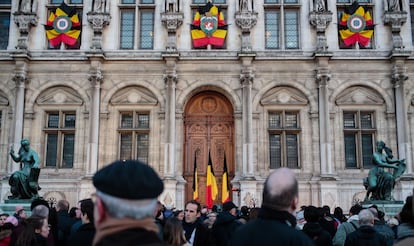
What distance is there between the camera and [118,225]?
2379 millimetres

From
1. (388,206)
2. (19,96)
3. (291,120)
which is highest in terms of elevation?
(19,96)

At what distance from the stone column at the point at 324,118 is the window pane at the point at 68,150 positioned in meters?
11.3

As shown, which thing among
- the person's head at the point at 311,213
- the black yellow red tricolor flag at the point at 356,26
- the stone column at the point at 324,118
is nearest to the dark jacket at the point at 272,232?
the person's head at the point at 311,213

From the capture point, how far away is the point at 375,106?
70.9ft

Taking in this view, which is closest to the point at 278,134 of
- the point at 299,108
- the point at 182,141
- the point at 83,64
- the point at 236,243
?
the point at 299,108

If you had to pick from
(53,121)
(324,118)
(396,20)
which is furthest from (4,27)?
(396,20)

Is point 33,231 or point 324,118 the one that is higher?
point 324,118

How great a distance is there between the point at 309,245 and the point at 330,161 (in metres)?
18.1

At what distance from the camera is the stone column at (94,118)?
20750 millimetres

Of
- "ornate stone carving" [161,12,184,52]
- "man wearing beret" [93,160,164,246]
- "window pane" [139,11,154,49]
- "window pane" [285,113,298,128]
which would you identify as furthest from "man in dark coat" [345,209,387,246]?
"window pane" [139,11,154,49]

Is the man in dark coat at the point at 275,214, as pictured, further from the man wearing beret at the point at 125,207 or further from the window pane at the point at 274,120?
the window pane at the point at 274,120

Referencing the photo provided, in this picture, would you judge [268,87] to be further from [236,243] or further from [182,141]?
[236,243]

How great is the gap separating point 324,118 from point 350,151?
6.79ft

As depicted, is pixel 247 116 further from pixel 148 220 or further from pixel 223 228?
pixel 148 220
